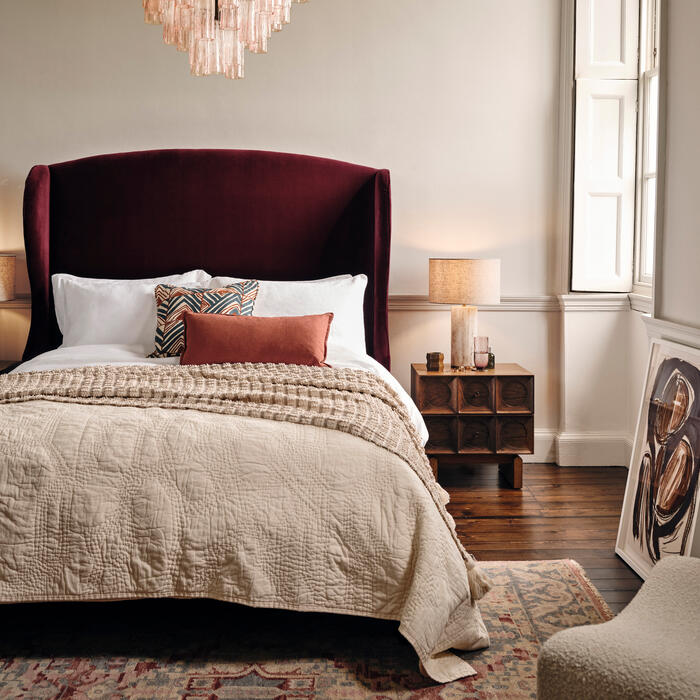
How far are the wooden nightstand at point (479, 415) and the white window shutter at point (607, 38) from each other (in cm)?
164

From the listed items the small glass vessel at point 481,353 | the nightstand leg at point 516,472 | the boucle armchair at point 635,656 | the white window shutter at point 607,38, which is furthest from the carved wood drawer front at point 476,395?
the boucle armchair at point 635,656

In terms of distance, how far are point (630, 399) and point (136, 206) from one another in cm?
281

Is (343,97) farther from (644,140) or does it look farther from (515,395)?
(515,395)

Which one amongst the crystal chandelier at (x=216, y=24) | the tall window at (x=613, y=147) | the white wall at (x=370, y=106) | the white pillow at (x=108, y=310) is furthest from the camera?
the white wall at (x=370, y=106)

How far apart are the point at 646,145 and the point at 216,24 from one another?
2527mm

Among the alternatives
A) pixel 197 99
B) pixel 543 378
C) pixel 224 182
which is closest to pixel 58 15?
pixel 197 99

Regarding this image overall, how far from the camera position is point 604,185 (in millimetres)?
4121

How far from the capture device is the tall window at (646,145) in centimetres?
397

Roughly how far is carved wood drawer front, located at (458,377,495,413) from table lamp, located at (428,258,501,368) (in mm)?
128

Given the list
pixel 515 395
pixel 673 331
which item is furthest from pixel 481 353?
pixel 673 331

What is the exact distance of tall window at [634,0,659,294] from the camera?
3.97 m

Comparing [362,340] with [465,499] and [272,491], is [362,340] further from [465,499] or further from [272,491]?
[272,491]

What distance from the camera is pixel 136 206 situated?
416cm

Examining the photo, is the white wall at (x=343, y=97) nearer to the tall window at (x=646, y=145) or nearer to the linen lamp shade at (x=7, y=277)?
the linen lamp shade at (x=7, y=277)
